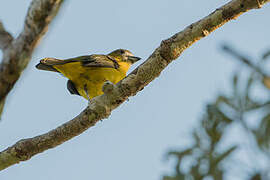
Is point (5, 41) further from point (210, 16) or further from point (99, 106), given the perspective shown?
point (210, 16)

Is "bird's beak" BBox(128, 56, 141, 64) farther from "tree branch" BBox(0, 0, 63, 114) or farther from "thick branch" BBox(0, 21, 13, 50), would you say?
"tree branch" BBox(0, 0, 63, 114)

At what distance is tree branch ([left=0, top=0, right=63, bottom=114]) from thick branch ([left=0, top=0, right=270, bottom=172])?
1.46 meters

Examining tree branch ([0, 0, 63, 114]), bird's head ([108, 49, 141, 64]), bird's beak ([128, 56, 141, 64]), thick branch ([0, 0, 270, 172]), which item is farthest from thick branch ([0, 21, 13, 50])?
bird's beak ([128, 56, 141, 64])

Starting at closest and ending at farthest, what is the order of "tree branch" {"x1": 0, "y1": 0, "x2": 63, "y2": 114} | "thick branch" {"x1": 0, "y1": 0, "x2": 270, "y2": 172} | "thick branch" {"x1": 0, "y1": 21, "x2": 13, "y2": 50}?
"tree branch" {"x1": 0, "y1": 0, "x2": 63, "y2": 114}, "thick branch" {"x1": 0, "y1": 21, "x2": 13, "y2": 50}, "thick branch" {"x1": 0, "y1": 0, "x2": 270, "y2": 172}

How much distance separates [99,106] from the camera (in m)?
3.56

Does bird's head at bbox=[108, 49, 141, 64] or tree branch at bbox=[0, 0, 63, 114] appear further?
bird's head at bbox=[108, 49, 141, 64]

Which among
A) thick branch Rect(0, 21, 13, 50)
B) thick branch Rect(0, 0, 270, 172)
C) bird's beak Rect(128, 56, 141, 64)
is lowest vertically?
bird's beak Rect(128, 56, 141, 64)

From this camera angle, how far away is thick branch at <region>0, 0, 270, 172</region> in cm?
321

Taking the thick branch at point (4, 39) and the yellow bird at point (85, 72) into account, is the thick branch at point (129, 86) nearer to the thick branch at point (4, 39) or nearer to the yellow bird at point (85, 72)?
the thick branch at point (4, 39)

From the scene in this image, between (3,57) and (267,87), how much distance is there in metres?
1.39

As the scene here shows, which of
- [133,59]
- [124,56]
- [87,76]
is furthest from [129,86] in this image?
[124,56]

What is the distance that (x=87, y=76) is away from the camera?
590 cm

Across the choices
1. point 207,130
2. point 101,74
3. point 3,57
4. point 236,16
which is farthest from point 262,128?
point 101,74

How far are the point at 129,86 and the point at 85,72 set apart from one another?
2556mm
